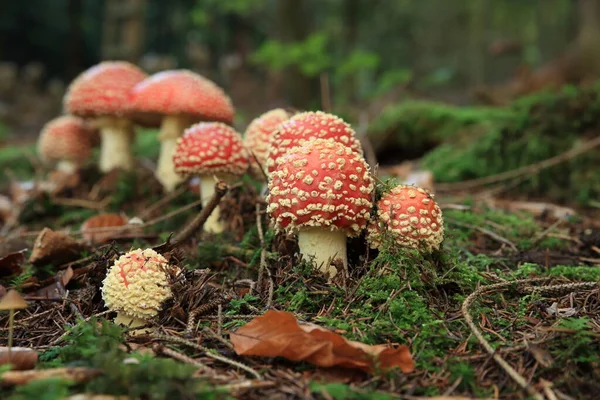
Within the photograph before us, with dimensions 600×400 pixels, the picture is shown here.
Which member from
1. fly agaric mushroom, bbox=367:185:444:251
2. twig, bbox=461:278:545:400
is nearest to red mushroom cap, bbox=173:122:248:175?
fly agaric mushroom, bbox=367:185:444:251

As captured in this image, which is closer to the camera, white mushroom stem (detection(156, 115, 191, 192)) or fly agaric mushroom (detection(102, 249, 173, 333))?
fly agaric mushroom (detection(102, 249, 173, 333))

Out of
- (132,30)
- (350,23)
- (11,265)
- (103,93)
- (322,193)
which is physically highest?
(350,23)

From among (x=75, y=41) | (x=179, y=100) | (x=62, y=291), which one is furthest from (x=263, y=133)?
(x=75, y=41)

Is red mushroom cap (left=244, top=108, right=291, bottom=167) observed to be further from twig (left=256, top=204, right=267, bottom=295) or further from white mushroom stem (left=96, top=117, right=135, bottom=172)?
white mushroom stem (left=96, top=117, right=135, bottom=172)

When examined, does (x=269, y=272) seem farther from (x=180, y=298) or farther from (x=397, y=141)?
(x=397, y=141)

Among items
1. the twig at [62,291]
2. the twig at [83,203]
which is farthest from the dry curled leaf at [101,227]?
the twig at [83,203]

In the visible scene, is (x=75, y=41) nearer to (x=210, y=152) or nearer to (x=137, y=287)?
(x=210, y=152)
